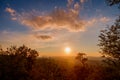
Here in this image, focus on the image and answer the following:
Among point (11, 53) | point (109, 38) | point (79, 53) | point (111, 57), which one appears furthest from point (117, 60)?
point (79, 53)

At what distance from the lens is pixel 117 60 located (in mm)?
28156

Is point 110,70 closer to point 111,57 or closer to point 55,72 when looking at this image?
point 111,57

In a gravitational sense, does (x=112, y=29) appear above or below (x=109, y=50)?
above

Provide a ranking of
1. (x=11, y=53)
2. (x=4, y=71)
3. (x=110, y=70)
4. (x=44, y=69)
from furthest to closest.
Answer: (x=44, y=69) → (x=11, y=53) → (x=4, y=71) → (x=110, y=70)

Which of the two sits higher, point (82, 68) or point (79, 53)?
point (79, 53)

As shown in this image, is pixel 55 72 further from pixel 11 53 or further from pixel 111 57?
pixel 111 57

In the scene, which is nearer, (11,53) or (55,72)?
(11,53)

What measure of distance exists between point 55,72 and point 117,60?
174ft

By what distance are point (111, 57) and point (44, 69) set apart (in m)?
49.2

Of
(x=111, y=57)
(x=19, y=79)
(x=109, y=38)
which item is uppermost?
(x=109, y=38)

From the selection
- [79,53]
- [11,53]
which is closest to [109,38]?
[11,53]

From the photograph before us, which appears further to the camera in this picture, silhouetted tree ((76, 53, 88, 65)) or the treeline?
silhouetted tree ((76, 53, 88, 65))

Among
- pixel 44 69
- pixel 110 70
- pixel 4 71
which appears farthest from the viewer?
pixel 44 69

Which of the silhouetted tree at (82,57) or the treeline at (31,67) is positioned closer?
the treeline at (31,67)
